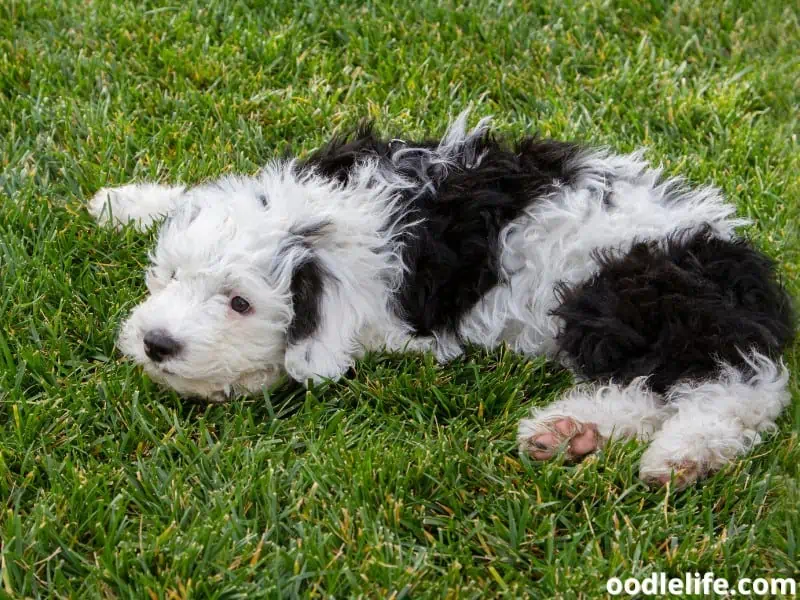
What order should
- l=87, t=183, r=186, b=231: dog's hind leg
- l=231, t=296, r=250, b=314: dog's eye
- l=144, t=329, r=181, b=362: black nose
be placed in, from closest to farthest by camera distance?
l=144, t=329, r=181, b=362: black nose
l=231, t=296, r=250, b=314: dog's eye
l=87, t=183, r=186, b=231: dog's hind leg

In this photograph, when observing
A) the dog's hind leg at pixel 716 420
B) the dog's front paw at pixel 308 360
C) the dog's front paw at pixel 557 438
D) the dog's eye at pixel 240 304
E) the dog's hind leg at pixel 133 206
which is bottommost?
the dog's hind leg at pixel 133 206

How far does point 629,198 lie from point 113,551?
231 cm

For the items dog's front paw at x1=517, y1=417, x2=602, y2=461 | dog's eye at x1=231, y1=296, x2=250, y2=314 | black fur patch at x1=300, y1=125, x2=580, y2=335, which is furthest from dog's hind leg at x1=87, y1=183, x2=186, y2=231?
dog's front paw at x1=517, y1=417, x2=602, y2=461

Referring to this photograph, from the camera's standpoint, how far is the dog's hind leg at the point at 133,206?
4.56 m

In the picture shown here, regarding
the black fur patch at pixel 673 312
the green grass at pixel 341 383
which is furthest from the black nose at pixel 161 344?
the black fur patch at pixel 673 312

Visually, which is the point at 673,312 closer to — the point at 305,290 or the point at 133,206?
the point at 305,290

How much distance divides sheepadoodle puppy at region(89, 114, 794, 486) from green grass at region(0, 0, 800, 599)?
135mm

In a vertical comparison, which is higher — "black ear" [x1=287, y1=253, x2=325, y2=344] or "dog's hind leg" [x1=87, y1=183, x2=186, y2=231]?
"black ear" [x1=287, y1=253, x2=325, y2=344]

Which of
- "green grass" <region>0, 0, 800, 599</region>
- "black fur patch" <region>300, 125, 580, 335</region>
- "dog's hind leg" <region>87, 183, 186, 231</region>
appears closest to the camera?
"green grass" <region>0, 0, 800, 599</region>

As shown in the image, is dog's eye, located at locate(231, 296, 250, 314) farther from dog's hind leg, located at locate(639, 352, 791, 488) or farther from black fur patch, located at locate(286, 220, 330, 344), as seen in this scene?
dog's hind leg, located at locate(639, 352, 791, 488)

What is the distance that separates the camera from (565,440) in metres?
3.50

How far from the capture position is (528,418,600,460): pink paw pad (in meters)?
3.49

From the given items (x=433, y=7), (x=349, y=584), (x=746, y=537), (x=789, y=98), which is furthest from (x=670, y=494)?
(x=433, y=7)

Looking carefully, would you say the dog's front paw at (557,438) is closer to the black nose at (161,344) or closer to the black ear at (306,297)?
the black ear at (306,297)
